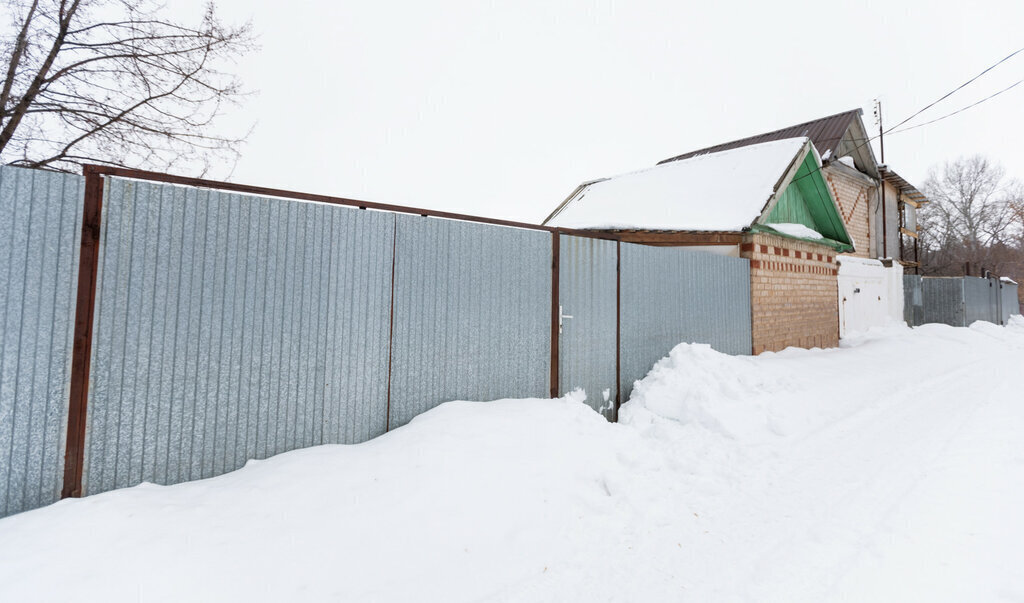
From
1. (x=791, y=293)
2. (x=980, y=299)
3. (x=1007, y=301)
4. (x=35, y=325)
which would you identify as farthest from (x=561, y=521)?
(x=1007, y=301)

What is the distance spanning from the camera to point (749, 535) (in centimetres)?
287

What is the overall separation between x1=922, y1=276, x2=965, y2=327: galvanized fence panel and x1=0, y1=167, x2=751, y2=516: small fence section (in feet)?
71.1

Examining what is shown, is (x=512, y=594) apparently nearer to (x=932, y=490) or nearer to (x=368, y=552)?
(x=368, y=552)

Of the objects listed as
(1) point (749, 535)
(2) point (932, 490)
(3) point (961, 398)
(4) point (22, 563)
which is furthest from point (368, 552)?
(3) point (961, 398)

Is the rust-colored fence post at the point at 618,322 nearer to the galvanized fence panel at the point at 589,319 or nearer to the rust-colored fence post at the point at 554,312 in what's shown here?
the galvanized fence panel at the point at 589,319

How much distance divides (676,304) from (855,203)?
1613 cm

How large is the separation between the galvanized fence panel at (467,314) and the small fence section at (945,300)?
1983 cm

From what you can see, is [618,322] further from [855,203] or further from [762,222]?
[855,203]

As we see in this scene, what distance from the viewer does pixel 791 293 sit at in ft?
30.1

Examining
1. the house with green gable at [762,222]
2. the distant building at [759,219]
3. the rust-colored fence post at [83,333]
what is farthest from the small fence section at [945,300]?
the rust-colored fence post at [83,333]

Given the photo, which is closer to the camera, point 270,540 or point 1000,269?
point 270,540

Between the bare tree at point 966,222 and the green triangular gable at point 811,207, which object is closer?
the green triangular gable at point 811,207

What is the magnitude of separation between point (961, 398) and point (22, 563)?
991 cm

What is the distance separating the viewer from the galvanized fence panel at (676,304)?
19.1 feet
